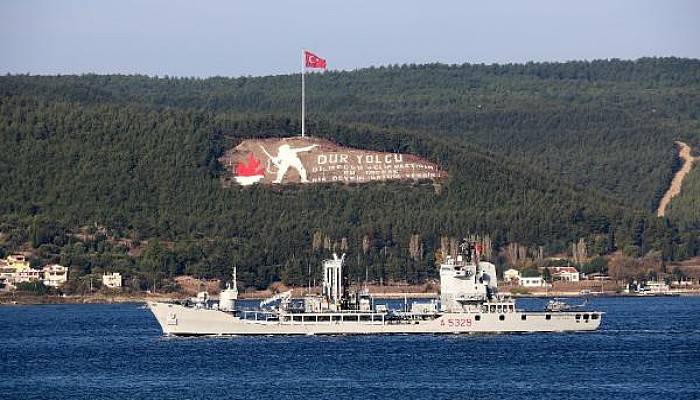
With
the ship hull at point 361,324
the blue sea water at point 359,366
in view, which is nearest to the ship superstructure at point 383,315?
the ship hull at point 361,324

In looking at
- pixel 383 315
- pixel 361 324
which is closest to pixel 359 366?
pixel 361 324

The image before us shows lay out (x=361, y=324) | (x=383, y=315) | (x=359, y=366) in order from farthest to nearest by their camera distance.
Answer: (x=383, y=315)
(x=361, y=324)
(x=359, y=366)

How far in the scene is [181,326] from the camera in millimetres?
157875

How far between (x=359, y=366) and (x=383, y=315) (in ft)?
92.3

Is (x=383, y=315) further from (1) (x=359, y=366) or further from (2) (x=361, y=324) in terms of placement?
(1) (x=359, y=366)

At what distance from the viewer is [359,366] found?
423ft

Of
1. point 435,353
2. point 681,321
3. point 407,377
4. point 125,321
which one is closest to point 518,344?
point 435,353

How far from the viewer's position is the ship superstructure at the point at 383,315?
154875mm

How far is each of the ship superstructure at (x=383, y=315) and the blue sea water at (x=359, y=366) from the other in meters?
2.05

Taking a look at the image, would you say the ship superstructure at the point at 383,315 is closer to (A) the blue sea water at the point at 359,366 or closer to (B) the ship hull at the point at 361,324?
(B) the ship hull at the point at 361,324

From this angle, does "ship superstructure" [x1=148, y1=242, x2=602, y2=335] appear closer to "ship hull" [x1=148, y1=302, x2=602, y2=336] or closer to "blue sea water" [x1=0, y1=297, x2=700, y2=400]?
"ship hull" [x1=148, y1=302, x2=602, y2=336]

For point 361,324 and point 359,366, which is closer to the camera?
point 359,366

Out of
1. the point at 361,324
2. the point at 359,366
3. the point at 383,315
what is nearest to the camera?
the point at 359,366

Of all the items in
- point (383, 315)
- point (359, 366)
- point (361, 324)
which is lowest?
point (359, 366)
